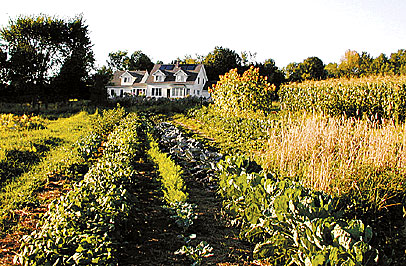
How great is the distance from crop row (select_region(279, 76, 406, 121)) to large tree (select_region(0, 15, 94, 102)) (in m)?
18.5

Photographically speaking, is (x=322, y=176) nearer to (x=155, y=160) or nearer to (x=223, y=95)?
(x=155, y=160)

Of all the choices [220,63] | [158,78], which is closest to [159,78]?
[158,78]

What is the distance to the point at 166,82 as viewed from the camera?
153 feet

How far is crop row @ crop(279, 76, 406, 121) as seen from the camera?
12500 mm

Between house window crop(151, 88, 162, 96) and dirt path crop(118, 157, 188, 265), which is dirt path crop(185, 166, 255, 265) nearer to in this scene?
dirt path crop(118, 157, 188, 265)

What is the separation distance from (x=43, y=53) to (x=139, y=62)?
38.9m

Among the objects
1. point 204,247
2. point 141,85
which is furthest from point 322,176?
point 141,85

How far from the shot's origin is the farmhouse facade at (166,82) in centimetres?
4631

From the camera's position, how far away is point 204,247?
373 centimetres

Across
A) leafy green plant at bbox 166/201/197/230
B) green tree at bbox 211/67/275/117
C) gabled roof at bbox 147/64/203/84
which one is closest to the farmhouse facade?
gabled roof at bbox 147/64/203/84

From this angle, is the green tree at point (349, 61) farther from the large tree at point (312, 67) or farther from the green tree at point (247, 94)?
the green tree at point (247, 94)

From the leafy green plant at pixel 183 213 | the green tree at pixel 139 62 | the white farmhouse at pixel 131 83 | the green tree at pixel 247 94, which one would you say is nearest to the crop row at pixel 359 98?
the green tree at pixel 247 94

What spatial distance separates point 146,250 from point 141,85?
1848 inches

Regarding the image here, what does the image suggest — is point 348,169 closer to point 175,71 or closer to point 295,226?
point 295,226
